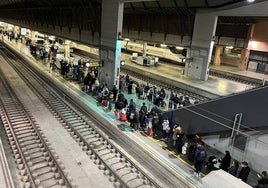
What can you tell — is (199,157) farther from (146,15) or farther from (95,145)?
(146,15)

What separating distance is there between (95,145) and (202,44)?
15395mm

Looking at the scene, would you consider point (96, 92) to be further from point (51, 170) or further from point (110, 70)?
point (51, 170)

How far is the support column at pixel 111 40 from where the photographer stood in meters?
17.2

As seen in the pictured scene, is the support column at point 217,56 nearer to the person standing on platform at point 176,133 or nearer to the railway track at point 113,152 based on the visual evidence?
the railway track at point 113,152

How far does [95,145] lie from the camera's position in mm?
10477

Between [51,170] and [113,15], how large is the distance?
11976 millimetres

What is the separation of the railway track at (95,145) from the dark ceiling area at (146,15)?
27.1 ft

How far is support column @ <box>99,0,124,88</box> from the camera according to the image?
1716 centimetres

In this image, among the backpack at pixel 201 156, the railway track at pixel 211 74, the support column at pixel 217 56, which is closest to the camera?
the backpack at pixel 201 156

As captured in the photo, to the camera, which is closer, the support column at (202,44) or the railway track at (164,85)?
the railway track at (164,85)

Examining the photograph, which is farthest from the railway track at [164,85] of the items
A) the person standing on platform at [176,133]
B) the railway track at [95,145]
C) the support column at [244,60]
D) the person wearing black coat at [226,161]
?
the support column at [244,60]

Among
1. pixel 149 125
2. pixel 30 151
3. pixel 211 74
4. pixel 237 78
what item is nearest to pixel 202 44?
pixel 211 74

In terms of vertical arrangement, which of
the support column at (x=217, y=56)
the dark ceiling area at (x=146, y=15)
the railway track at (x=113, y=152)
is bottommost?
the railway track at (x=113, y=152)

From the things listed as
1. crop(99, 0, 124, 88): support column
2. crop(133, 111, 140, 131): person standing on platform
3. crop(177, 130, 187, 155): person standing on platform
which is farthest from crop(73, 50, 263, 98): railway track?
crop(177, 130, 187, 155): person standing on platform
